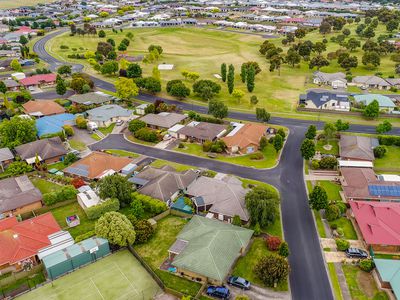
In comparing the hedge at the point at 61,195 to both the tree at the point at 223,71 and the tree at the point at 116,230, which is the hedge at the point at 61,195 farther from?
the tree at the point at 223,71

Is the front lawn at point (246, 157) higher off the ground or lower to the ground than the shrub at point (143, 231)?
lower

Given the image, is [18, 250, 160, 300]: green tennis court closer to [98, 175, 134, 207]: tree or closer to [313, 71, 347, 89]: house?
[98, 175, 134, 207]: tree

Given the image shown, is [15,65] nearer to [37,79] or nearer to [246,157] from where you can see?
[37,79]

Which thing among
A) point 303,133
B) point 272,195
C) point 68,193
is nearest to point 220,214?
point 272,195

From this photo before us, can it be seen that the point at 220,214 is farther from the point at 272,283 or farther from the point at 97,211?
the point at 97,211

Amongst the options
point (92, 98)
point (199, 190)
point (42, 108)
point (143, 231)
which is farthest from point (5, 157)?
point (199, 190)

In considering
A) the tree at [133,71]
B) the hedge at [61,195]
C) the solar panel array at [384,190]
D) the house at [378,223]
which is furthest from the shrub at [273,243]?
the tree at [133,71]
